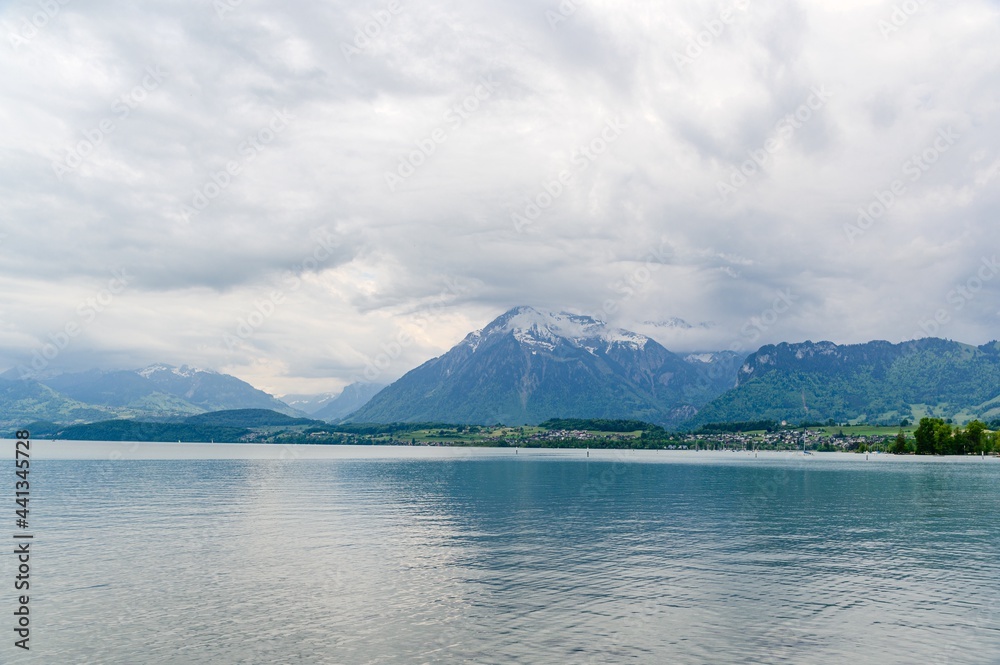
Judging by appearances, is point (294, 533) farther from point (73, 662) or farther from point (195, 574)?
point (73, 662)

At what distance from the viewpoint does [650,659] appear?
141ft

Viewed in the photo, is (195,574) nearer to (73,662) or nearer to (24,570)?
(24,570)

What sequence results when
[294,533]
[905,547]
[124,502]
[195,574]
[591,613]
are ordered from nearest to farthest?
1. [591,613]
2. [195,574]
3. [905,547]
4. [294,533]
5. [124,502]

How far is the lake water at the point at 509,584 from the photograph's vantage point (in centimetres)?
4525

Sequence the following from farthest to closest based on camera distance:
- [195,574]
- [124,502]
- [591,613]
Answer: [124,502], [195,574], [591,613]

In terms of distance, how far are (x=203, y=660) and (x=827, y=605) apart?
153 ft

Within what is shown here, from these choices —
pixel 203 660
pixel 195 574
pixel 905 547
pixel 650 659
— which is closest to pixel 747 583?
pixel 650 659

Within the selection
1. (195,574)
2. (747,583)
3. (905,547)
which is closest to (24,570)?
(195,574)

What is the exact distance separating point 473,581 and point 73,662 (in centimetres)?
3211

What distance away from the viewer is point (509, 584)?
6225 centimetres

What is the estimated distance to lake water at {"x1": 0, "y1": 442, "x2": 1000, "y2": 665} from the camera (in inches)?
1781

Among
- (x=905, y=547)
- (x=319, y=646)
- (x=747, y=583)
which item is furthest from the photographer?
(x=905, y=547)

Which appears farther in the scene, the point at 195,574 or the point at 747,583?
the point at 195,574

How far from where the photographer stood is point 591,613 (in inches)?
2076
